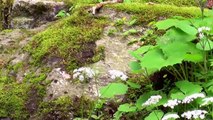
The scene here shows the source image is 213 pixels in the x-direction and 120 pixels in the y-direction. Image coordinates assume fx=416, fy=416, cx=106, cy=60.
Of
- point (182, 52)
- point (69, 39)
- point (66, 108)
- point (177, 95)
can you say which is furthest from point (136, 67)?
point (69, 39)

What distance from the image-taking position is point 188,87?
3.54 metres

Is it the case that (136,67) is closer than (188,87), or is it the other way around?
(188,87)

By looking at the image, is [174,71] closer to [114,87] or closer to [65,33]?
[114,87]

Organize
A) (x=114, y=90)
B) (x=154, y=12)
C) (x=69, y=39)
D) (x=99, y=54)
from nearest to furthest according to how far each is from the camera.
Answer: (x=114, y=90), (x=99, y=54), (x=69, y=39), (x=154, y=12)

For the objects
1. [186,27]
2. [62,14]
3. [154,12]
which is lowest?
[62,14]

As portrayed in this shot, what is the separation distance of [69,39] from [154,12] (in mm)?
1100

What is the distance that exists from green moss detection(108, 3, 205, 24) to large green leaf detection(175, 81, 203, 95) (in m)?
1.59

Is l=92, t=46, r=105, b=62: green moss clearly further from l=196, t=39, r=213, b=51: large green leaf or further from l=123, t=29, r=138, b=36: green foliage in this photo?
l=196, t=39, r=213, b=51: large green leaf

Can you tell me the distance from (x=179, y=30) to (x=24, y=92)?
181 cm

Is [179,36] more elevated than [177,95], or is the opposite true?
[179,36]

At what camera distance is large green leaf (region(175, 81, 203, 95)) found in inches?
135

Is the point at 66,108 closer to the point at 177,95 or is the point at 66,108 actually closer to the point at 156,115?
the point at 156,115

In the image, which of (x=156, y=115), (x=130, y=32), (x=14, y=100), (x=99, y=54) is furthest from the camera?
(x=130, y=32)

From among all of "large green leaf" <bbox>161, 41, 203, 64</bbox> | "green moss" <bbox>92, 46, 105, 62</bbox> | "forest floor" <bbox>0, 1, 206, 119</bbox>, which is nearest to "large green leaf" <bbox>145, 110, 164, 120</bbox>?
"large green leaf" <bbox>161, 41, 203, 64</bbox>
